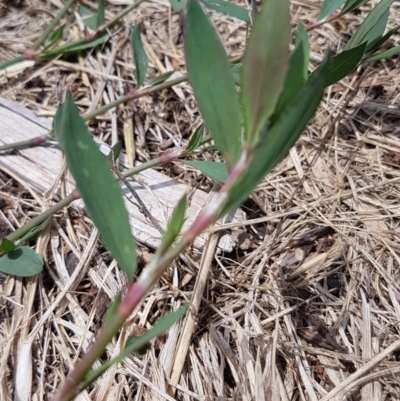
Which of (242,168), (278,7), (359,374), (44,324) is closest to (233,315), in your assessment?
(359,374)

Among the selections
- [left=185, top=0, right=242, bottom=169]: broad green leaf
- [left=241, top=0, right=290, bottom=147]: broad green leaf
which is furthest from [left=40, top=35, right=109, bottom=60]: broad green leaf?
[left=241, top=0, right=290, bottom=147]: broad green leaf

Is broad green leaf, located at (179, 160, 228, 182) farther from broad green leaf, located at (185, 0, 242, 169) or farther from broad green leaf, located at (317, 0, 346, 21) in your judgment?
broad green leaf, located at (317, 0, 346, 21)

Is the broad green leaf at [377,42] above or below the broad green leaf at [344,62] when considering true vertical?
above

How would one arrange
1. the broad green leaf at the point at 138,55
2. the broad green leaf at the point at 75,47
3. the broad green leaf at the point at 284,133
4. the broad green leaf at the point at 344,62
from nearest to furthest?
1. the broad green leaf at the point at 284,133
2. the broad green leaf at the point at 344,62
3. the broad green leaf at the point at 138,55
4. the broad green leaf at the point at 75,47

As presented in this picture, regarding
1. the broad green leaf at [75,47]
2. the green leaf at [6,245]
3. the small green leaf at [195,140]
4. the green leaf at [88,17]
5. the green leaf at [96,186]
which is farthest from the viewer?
the green leaf at [88,17]

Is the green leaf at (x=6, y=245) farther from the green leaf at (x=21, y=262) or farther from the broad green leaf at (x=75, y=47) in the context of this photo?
the broad green leaf at (x=75, y=47)

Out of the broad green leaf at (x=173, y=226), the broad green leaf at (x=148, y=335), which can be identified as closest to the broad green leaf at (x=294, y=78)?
the broad green leaf at (x=173, y=226)

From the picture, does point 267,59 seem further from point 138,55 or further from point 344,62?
point 138,55
